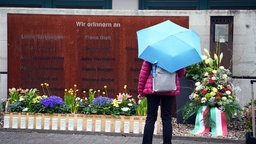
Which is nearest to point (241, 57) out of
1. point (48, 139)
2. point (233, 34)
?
point (233, 34)

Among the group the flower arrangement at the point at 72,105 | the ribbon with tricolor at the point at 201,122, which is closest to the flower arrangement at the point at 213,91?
the ribbon with tricolor at the point at 201,122

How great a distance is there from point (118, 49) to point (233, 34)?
2.35 metres

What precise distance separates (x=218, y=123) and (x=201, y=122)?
301mm

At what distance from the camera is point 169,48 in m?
6.86

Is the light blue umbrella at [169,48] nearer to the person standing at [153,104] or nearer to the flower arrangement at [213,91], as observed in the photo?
the person standing at [153,104]

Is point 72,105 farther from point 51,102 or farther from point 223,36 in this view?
point 223,36

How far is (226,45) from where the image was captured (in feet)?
32.6

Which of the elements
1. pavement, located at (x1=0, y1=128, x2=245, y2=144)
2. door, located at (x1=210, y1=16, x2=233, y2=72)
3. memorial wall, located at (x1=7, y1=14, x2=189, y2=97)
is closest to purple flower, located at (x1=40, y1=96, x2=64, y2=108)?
pavement, located at (x1=0, y1=128, x2=245, y2=144)

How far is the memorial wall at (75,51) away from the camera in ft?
33.1

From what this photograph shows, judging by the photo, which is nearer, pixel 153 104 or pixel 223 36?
pixel 153 104

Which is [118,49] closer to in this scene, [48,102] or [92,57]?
[92,57]

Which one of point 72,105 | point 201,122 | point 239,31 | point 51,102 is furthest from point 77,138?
point 239,31

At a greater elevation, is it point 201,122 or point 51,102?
point 51,102

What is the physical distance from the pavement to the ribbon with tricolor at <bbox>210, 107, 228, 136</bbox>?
10.7 inches
